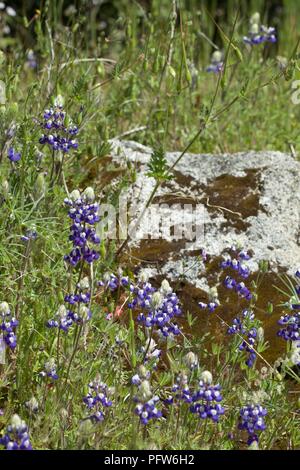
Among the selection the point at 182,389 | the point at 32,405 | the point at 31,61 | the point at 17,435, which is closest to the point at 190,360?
the point at 182,389

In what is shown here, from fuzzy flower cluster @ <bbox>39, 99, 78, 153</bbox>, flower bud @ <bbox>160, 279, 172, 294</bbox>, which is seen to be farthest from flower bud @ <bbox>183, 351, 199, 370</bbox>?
fuzzy flower cluster @ <bbox>39, 99, 78, 153</bbox>

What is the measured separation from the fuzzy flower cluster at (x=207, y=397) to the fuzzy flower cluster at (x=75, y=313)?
478 mm

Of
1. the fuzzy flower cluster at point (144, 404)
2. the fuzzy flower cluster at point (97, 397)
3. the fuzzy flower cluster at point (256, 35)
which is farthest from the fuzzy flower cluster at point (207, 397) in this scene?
the fuzzy flower cluster at point (256, 35)

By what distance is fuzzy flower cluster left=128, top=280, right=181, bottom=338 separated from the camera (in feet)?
9.77

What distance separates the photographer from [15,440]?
2625 millimetres

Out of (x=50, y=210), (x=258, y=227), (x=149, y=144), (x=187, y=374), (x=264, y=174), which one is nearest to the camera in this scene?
(x=187, y=374)

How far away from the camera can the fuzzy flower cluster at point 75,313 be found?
2941 millimetres

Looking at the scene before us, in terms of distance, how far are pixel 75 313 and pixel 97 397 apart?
38cm

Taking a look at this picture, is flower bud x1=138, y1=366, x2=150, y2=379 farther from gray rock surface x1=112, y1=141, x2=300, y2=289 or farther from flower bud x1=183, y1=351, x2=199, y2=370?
gray rock surface x1=112, y1=141, x2=300, y2=289

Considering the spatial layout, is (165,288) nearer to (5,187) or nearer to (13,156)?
(5,187)

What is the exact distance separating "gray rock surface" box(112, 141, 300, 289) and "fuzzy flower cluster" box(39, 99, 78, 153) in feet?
1.96
